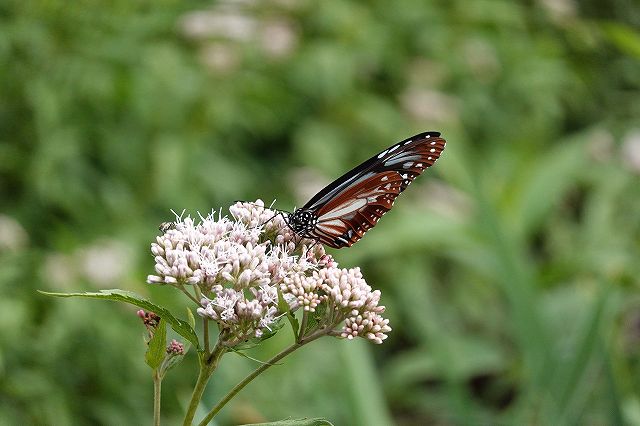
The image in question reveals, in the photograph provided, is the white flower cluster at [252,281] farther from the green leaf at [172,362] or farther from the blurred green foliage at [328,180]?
the blurred green foliage at [328,180]

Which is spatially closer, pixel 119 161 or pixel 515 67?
pixel 119 161

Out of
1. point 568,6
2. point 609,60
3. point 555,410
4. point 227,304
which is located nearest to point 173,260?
point 227,304

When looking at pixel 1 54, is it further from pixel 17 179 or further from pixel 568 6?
pixel 568 6

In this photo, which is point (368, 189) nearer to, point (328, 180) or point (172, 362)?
point (172, 362)

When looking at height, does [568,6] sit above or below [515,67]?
above

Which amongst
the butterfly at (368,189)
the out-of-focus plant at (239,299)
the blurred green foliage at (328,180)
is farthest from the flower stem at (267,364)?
the blurred green foliage at (328,180)

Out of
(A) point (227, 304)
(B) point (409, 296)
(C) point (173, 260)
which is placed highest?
(B) point (409, 296)

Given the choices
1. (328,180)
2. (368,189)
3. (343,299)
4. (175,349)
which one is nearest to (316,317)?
(343,299)

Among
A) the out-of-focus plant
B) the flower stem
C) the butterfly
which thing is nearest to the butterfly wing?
the butterfly
